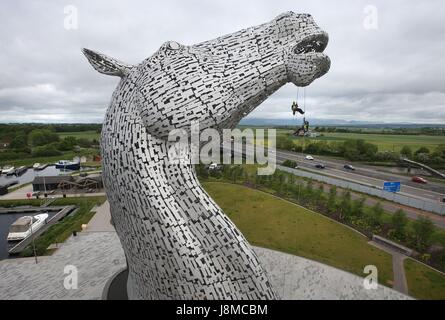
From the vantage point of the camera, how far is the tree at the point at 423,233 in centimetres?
1708

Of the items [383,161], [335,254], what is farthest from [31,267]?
[383,161]

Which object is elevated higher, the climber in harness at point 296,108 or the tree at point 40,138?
the climber in harness at point 296,108

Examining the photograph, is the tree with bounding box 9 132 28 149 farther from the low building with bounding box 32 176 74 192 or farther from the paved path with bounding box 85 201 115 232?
the paved path with bounding box 85 201 115 232

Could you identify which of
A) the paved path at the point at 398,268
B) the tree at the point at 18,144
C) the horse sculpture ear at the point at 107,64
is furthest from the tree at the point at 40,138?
the paved path at the point at 398,268

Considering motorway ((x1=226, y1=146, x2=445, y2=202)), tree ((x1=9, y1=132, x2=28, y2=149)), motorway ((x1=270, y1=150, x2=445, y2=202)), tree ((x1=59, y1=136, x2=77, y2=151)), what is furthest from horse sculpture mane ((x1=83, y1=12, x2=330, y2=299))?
tree ((x1=9, y1=132, x2=28, y2=149))

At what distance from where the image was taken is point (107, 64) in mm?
7609

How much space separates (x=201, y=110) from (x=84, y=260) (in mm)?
13344

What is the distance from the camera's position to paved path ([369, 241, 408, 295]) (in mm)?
13180

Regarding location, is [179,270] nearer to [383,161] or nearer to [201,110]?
Result: [201,110]

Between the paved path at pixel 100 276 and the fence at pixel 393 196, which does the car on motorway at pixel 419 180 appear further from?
the paved path at pixel 100 276

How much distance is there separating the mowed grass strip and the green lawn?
0.89 meters

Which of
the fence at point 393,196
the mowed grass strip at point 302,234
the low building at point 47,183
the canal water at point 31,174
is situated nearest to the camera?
the mowed grass strip at point 302,234

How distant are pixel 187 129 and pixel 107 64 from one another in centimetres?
313

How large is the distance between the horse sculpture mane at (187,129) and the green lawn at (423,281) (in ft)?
33.1
